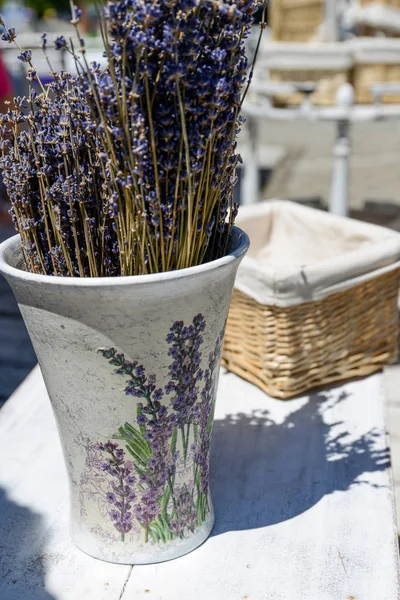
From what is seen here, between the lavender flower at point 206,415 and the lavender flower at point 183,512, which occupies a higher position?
the lavender flower at point 206,415

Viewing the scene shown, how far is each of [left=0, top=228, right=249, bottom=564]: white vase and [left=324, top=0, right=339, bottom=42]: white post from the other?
233cm

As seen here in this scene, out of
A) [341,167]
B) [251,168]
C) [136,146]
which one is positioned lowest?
[251,168]

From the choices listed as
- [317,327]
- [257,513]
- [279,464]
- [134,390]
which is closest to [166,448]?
[134,390]

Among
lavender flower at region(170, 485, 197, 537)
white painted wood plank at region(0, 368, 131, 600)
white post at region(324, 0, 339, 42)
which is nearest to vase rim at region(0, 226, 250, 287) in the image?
lavender flower at region(170, 485, 197, 537)

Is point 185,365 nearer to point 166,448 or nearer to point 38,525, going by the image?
point 166,448

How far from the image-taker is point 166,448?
987mm

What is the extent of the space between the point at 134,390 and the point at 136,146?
0.33m

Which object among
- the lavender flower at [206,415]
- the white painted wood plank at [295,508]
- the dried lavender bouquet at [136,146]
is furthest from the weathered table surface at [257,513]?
the dried lavender bouquet at [136,146]

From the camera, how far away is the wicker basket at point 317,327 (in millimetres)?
1469

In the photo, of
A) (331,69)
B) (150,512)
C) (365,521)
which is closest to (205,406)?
(150,512)

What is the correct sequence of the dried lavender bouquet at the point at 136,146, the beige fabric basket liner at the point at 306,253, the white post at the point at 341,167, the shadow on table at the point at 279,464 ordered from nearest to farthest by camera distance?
the dried lavender bouquet at the point at 136,146
the shadow on table at the point at 279,464
the beige fabric basket liner at the point at 306,253
the white post at the point at 341,167

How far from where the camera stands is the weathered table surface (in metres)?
1.00

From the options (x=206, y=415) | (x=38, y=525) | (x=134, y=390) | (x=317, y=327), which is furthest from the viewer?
(x=317, y=327)

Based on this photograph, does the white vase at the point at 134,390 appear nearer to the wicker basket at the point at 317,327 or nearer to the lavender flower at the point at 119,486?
the lavender flower at the point at 119,486
